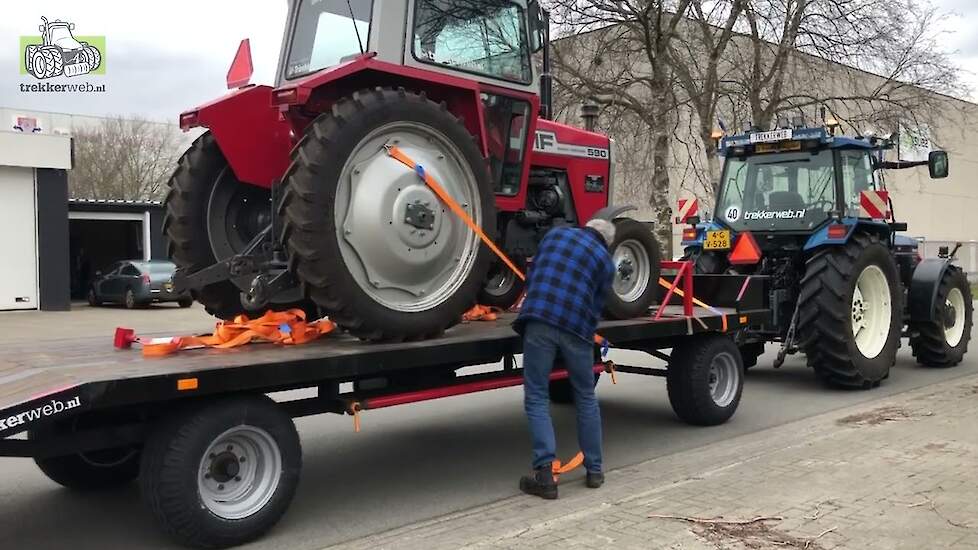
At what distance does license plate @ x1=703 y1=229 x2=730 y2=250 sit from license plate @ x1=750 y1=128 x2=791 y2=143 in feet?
3.83

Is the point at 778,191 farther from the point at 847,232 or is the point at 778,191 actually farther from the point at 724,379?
the point at 724,379

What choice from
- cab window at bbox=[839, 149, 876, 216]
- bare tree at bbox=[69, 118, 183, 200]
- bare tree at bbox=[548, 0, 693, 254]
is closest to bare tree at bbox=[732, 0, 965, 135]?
bare tree at bbox=[548, 0, 693, 254]

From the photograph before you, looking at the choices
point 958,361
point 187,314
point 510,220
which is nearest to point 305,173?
point 510,220

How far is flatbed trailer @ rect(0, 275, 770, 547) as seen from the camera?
13.7 ft

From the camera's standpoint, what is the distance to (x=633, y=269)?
7.27 m

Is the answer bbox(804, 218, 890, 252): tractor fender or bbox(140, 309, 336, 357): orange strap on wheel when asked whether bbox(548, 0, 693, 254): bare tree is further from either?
bbox(140, 309, 336, 357): orange strap on wheel

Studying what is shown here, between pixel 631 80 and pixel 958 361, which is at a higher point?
pixel 631 80

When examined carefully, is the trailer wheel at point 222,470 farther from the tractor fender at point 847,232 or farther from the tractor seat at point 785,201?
the tractor seat at point 785,201

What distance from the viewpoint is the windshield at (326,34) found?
5.99m

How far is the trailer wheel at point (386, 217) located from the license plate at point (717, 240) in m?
4.93

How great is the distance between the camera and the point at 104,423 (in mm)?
4645

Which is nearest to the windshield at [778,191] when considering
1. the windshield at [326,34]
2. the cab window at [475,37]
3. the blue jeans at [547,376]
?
the cab window at [475,37]

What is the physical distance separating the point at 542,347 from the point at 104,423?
259cm

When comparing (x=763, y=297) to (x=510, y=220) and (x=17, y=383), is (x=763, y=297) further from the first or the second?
(x=17, y=383)
